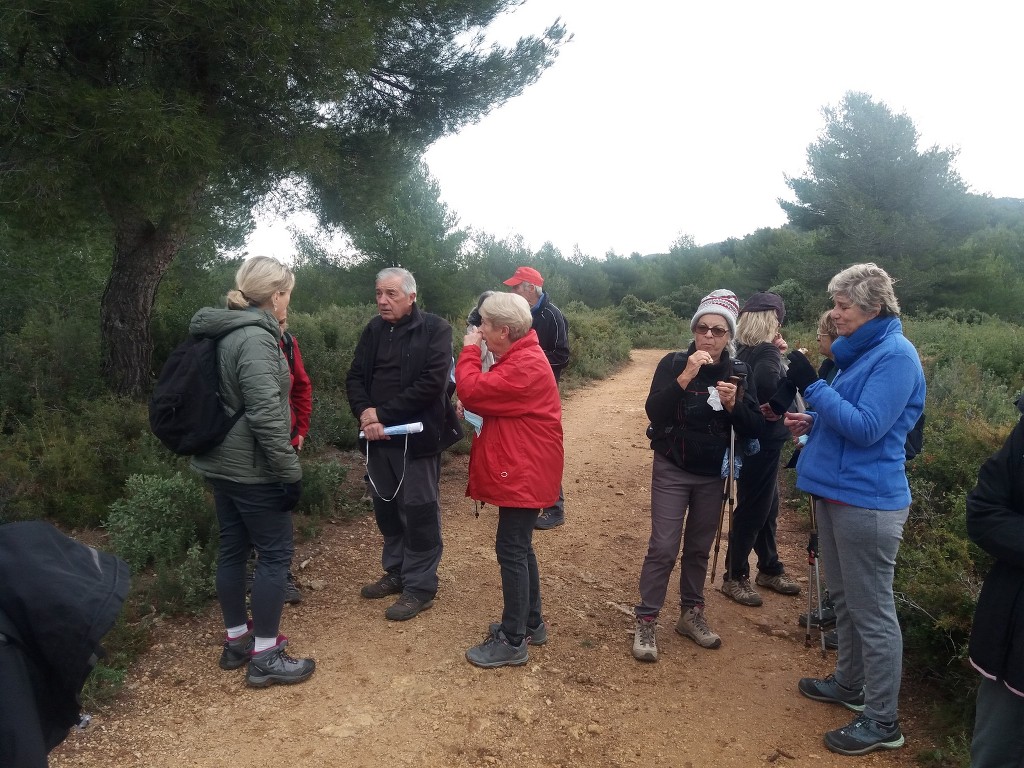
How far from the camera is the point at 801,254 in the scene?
93.1ft

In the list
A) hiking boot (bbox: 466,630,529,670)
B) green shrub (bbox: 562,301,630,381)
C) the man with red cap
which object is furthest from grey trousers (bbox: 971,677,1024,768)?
green shrub (bbox: 562,301,630,381)

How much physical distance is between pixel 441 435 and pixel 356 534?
1.85 metres

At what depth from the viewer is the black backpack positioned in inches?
131

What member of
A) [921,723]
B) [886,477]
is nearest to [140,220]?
[886,477]

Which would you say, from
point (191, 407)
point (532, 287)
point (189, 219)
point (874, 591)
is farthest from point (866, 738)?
point (189, 219)

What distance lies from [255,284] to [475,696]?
2364 millimetres

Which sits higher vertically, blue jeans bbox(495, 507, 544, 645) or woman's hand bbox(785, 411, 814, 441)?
woman's hand bbox(785, 411, 814, 441)

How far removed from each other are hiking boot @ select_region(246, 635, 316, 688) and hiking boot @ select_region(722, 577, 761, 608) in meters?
2.74

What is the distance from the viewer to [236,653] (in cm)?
371

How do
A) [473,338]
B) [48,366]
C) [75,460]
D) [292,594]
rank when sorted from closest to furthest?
[473,338] → [292,594] → [75,460] → [48,366]

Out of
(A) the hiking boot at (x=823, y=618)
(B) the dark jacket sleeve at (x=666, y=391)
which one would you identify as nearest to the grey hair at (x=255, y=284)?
(B) the dark jacket sleeve at (x=666, y=391)

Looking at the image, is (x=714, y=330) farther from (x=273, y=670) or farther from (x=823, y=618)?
(x=273, y=670)

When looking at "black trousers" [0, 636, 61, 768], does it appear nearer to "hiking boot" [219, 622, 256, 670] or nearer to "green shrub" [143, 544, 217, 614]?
"hiking boot" [219, 622, 256, 670]

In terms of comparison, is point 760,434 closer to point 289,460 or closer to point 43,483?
point 289,460
